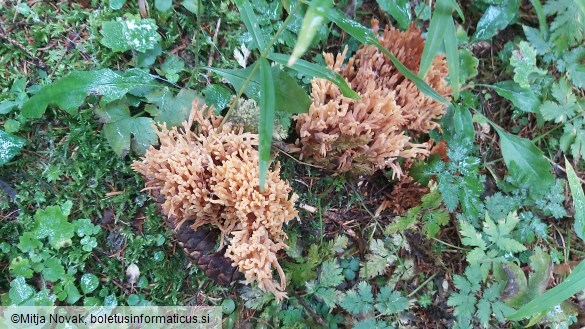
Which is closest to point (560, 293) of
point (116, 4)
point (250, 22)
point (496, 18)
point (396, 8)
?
point (396, 8)

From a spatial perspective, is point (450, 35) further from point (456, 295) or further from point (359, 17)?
point (456, 295)

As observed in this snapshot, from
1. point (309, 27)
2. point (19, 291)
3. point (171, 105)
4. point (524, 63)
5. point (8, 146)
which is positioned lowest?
point (19, 291)

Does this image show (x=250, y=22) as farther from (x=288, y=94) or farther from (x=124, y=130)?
(x=124, y=130)

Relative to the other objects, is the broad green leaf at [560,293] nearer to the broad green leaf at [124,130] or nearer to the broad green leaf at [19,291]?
the broad green leaf at [124,130]

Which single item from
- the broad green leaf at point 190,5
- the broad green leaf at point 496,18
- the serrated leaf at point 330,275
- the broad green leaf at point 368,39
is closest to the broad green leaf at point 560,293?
the serrated leaf at point 330,275

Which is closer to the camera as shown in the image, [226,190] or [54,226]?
[226,190]
